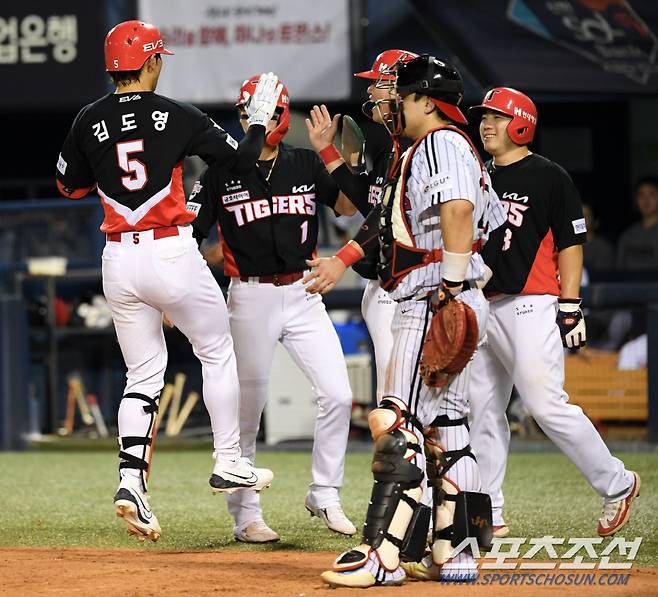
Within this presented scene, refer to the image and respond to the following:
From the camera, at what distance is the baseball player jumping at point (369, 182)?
5586mm

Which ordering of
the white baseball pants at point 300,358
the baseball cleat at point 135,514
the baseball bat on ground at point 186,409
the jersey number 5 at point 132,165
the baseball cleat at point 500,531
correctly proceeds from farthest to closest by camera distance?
the baseball bat on ground at point 186,409 → the white baseball pants at point 300,358 → the baseball cleat at point 500,531 → the jersey number 5 at point 132,165 → the baseball cleat at point 135,514

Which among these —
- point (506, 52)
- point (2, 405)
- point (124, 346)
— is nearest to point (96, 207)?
point (2, 405)

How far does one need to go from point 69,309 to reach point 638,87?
15.8ft

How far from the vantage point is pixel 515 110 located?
19.1 feet

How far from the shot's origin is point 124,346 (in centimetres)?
542

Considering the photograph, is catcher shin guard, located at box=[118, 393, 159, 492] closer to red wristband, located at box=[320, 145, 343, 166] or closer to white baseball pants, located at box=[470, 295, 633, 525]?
red wristband, located at box=[320, 145, 343, 166]

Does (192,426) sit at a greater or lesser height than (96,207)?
lesser

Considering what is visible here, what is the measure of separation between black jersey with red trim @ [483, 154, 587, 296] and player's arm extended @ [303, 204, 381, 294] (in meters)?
0.81

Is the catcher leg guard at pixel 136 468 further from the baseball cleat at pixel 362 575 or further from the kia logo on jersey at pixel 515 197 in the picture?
the kia logo on jersey at pixel 515 197

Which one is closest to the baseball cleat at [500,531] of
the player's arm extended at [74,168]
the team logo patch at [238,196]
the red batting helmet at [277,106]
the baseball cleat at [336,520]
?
the baseball cleat at [336,520]

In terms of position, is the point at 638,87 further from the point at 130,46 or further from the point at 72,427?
the point at 130,46

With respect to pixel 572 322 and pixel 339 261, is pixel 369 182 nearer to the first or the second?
pixel 339 261

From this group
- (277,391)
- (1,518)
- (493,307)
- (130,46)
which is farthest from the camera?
(277,391)

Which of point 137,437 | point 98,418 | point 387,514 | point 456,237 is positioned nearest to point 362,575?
point 387,514
